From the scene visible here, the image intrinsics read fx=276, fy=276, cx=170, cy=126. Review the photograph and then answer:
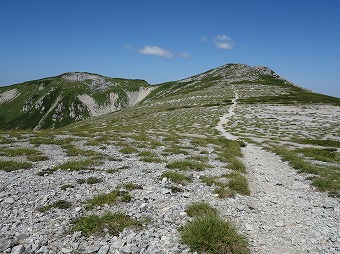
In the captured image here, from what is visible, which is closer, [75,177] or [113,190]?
[113,190]

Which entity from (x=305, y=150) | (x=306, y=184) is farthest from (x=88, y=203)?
(x=305, y=150)

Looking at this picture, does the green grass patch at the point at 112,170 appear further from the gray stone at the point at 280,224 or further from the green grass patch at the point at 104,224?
the gray stone at the point at 280,224

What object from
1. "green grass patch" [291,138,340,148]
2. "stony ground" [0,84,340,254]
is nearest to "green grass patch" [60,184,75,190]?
"stony ground" [0,84,340,254]

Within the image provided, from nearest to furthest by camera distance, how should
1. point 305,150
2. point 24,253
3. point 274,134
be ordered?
1. point 24,253
2. point 305,150
3. point 274,134

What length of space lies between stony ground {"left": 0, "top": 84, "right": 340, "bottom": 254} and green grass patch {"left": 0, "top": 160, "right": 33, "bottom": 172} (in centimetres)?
46

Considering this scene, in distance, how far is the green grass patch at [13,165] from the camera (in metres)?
17.3

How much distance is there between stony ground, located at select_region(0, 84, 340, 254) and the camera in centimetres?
948

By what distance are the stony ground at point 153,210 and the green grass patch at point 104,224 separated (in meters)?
0.25

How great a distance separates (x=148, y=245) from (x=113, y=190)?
497cm

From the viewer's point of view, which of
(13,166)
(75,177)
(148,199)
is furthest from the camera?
(13,166)

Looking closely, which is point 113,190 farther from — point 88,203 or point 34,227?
point 34,227

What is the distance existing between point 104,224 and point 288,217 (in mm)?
7818

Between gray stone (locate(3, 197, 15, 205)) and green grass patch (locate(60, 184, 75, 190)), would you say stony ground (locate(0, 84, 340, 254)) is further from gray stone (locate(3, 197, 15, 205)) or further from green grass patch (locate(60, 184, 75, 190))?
green grass patch (locate(60, 184, 75, 190))

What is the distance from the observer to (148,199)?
13234mm
